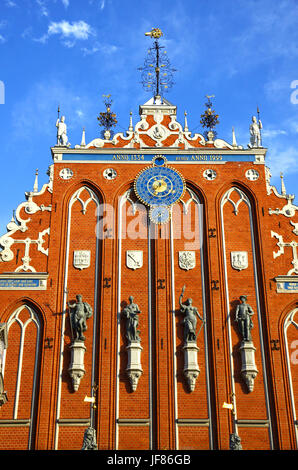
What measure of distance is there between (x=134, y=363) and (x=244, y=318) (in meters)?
4.03

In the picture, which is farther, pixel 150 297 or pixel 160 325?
pixel 150 297

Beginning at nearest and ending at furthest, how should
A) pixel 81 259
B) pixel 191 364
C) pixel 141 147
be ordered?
1. pixel 191 364
2. pixel 81 259
3. pixel 141 147

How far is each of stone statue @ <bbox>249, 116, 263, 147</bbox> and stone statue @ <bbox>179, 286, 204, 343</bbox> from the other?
704 cm

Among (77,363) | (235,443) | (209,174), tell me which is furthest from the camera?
(209,174)

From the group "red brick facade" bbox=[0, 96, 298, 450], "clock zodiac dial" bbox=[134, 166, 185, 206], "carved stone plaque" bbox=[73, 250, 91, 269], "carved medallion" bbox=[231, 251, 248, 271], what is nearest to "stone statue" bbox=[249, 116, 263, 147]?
"red brick facade" bbox=[0, 96, 298, 450]

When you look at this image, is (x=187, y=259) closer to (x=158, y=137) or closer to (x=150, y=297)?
(x=150, y=297)

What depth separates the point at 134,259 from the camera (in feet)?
74.9

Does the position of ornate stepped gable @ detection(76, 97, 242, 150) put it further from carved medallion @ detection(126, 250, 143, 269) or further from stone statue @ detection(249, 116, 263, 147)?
carved medallion @ detection(126, 250, 143, 269)

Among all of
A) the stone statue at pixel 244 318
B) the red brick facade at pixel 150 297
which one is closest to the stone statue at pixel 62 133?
the red brick facade at pixel 150 297

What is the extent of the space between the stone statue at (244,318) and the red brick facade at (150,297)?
0.29 m

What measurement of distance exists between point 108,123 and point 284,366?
1168cm

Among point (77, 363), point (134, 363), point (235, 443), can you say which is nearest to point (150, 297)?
point (134, 363)
